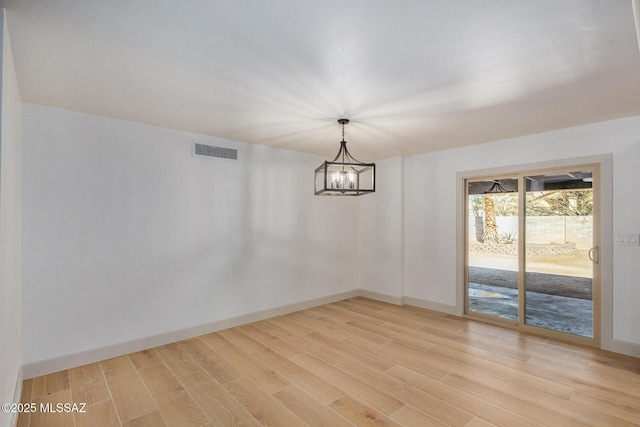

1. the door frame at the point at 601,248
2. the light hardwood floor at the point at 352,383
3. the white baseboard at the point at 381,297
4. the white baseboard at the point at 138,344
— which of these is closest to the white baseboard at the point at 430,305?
the white baseboard at the point at 381,297

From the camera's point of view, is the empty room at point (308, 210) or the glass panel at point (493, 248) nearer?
the empty room at point (308, 210)

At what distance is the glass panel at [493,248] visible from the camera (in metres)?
4.32

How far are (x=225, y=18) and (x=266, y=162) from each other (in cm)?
300

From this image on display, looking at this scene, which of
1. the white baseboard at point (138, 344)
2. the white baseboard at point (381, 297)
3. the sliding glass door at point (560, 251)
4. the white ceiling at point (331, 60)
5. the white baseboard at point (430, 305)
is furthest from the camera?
the white baseboard at point (381, 297)

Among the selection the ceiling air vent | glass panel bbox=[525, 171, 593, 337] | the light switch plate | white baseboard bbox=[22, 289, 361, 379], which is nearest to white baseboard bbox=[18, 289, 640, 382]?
white baseboard bbox=[22, 289, 361, 379]

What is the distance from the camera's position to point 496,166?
4.39 meters

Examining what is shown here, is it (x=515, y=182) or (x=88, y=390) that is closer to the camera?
(x=88, y=390)

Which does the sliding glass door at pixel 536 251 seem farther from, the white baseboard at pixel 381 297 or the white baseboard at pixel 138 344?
the white baseboard at pixel 138 344

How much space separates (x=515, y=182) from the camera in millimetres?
4297

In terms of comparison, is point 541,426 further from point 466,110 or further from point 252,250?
point 252,250

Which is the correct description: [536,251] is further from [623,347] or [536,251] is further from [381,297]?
[381,297]

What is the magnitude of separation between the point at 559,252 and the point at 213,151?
15.3 feet

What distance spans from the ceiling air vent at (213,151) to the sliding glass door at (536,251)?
3575mm

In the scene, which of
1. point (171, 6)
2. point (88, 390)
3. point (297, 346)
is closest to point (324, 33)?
Result: point (171, 6)
